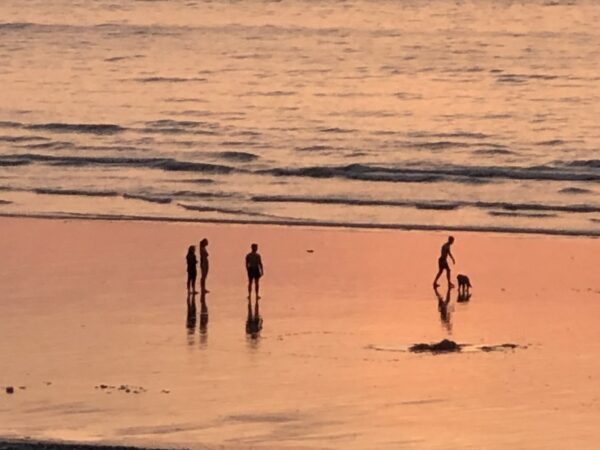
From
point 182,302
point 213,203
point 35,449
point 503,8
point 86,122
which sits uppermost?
point 503,8

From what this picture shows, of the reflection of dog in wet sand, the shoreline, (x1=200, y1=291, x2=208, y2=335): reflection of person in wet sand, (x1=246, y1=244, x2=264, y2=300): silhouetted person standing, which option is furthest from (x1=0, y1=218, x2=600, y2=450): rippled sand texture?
the shoreline

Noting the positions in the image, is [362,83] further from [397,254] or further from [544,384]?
[544,384]

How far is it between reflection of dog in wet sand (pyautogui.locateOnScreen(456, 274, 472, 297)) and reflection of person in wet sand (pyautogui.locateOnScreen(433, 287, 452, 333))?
0.19 metres

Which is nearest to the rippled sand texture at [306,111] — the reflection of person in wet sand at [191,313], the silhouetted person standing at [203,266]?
the silhouetted person standing at [203,266]

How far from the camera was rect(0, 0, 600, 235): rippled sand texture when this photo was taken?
38.0m

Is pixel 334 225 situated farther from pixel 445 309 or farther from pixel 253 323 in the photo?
pixel 253 323

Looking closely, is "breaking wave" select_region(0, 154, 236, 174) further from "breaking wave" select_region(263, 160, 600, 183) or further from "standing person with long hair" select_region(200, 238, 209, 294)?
"standing person with long hair" select_region(200, 238, 209, 294)

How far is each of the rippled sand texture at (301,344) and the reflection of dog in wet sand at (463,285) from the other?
19cm

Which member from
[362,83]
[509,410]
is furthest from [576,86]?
[509,410]

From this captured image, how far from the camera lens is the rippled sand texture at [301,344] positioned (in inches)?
720

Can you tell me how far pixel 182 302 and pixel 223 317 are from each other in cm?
114

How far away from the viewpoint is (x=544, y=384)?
20.1 m

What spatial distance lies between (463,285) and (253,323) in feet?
12.6

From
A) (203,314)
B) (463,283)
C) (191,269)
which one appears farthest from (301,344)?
(463,283)
